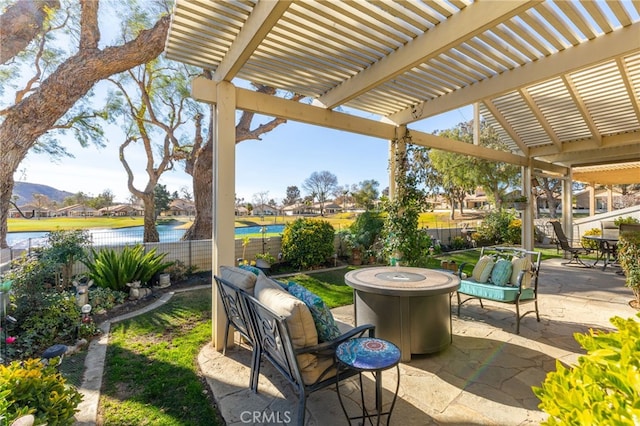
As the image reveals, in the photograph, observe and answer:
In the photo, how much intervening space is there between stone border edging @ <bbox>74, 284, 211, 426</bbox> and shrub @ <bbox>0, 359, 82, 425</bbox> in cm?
21

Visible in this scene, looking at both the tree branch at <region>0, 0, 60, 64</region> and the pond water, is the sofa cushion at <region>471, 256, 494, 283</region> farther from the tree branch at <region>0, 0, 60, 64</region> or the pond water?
the tree branch at <region>0, 0, 60, 64</region>

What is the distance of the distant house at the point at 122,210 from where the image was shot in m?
12.8

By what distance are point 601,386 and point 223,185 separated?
328cm

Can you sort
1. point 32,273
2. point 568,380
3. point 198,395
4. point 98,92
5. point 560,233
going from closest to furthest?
1. point 568,380
2. point 198,395
3. point 32,273
4. point 560,233
5. point 98,92

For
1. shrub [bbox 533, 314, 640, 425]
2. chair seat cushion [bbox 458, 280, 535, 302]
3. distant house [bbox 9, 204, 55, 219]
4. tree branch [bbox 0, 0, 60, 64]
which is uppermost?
tree branch [bbox 0, 0, 60, 64]

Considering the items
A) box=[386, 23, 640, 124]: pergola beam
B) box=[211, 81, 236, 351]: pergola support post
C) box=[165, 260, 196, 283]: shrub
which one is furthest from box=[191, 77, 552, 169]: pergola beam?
box=[165, 260, 196, 283]: shrub

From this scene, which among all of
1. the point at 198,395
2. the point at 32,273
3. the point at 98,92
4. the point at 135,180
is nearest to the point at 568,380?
the point at 198,395

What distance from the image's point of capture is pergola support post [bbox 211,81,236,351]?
3346mm

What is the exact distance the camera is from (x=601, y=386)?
0.89 metres

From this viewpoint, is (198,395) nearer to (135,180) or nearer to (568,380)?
(568,380)

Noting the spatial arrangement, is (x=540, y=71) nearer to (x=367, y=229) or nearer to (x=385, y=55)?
(x=385, y=55)

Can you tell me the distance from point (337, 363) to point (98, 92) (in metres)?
13.9

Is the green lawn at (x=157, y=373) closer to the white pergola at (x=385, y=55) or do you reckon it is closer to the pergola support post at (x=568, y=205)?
the white pergola at (x=385, y=55)

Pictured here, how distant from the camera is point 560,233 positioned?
28.2 feet
